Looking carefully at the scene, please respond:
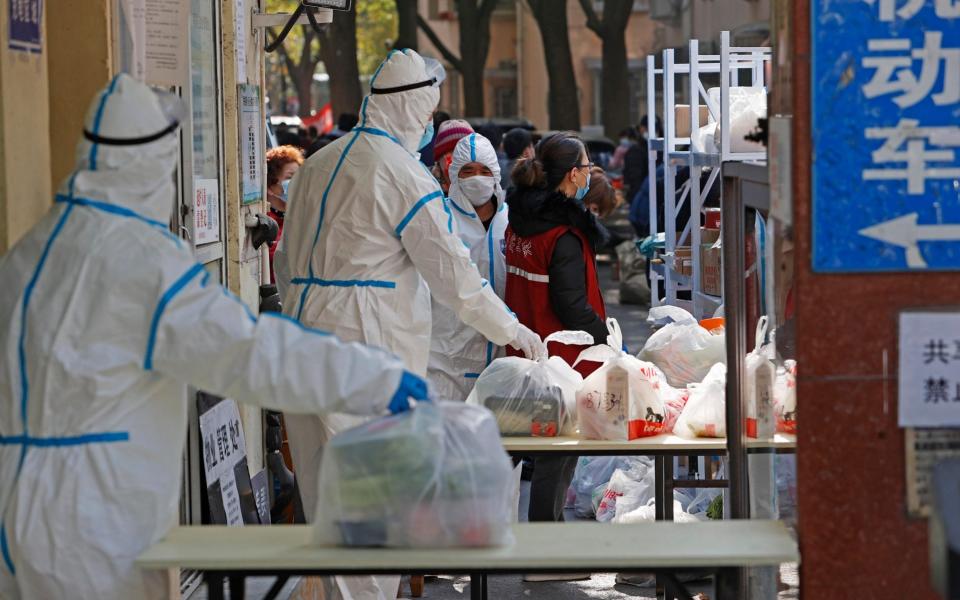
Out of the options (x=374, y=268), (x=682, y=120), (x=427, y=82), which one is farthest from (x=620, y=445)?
(x=682, y=120)

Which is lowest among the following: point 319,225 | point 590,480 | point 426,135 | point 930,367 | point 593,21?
point 590,480

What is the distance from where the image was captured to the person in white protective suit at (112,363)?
3.48 m

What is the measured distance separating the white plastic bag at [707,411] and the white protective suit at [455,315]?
7.25 feet

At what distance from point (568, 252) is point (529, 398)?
153cm

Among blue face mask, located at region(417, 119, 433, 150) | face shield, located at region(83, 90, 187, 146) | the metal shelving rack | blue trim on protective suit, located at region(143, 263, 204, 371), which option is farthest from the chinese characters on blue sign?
the metal shelving rack

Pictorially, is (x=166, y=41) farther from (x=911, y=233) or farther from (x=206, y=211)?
(x=911, y=233)

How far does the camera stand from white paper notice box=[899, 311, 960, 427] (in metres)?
3.54

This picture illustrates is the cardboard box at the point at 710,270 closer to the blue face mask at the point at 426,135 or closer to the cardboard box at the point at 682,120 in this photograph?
the cardboard box at the point at 682,120

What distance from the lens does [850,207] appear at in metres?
3.55

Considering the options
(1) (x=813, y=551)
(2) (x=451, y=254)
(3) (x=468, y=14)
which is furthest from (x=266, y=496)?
(3) (x=468, y=14)

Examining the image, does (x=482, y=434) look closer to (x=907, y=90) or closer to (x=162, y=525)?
(x=162, y=525)

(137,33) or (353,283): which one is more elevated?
(137,33)

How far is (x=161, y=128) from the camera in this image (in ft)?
11.8

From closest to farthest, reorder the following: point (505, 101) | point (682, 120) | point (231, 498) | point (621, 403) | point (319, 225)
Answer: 1. point (621, 403)
2. point (319, 225)
3. point (231, 498)
4. point (682, 120)
5. point (505, 101)
